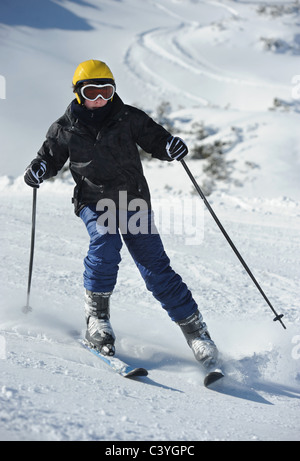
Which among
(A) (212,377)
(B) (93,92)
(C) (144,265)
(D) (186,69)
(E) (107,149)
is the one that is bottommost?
(A) (212,377)

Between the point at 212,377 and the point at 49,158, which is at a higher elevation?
the point at 49,158

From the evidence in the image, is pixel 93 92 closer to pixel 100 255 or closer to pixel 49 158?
pixel 49 158

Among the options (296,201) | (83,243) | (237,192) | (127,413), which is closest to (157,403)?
(127,413)

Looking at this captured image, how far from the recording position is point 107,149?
292 cm

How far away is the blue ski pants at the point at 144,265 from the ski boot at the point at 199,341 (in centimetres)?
5

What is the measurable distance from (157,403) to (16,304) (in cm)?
164

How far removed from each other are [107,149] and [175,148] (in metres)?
0.42

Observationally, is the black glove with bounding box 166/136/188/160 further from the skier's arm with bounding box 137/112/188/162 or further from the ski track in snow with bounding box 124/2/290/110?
the ski track in snow with bounding box 124/2/290/110

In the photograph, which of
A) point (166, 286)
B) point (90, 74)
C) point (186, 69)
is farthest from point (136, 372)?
point (186, 69)

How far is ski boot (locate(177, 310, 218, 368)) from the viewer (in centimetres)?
291

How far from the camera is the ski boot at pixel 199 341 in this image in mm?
2911

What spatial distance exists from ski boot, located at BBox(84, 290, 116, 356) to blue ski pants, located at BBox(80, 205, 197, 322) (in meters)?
0.07

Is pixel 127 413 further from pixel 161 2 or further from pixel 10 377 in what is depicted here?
pixel 161 2

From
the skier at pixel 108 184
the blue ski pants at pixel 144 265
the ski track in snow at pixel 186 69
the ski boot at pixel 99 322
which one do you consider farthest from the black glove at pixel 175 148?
the ski track in snow at pixel 186 69
